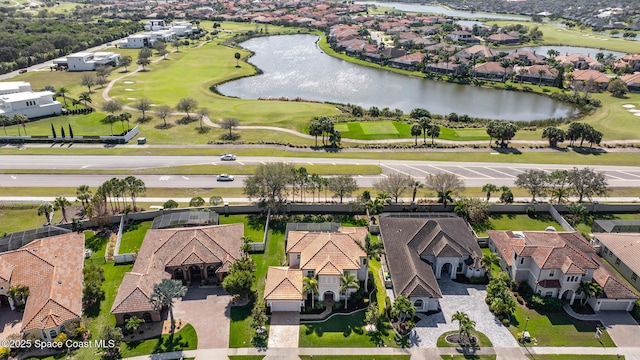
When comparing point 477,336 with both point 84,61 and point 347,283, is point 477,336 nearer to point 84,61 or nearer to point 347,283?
point 347,283

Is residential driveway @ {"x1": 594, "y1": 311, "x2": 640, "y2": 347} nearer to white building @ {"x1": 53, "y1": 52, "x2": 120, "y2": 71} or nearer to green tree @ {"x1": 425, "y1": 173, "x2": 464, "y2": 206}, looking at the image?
green tree @ {"x1": 425, "y1": 173, "x2": 464, "y2": 206}

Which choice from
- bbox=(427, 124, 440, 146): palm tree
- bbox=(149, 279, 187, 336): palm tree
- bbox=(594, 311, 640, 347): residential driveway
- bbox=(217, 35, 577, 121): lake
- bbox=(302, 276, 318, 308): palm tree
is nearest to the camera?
bbox=(149, 279, 187, 336): palm tree

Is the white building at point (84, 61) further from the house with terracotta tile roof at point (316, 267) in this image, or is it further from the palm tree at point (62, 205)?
the house with terracotta tile roof at point (316, 267)

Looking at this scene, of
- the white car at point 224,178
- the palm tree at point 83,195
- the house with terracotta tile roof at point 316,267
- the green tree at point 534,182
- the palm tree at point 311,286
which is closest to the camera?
the palm tree at point 311,286

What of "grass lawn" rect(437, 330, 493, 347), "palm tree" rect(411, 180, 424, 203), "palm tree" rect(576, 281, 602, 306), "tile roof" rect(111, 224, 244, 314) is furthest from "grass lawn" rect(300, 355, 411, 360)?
"palm tree" rect(411, 180, 424, 203)

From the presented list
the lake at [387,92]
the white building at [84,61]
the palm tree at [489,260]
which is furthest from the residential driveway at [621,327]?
the white building at [84,61]
